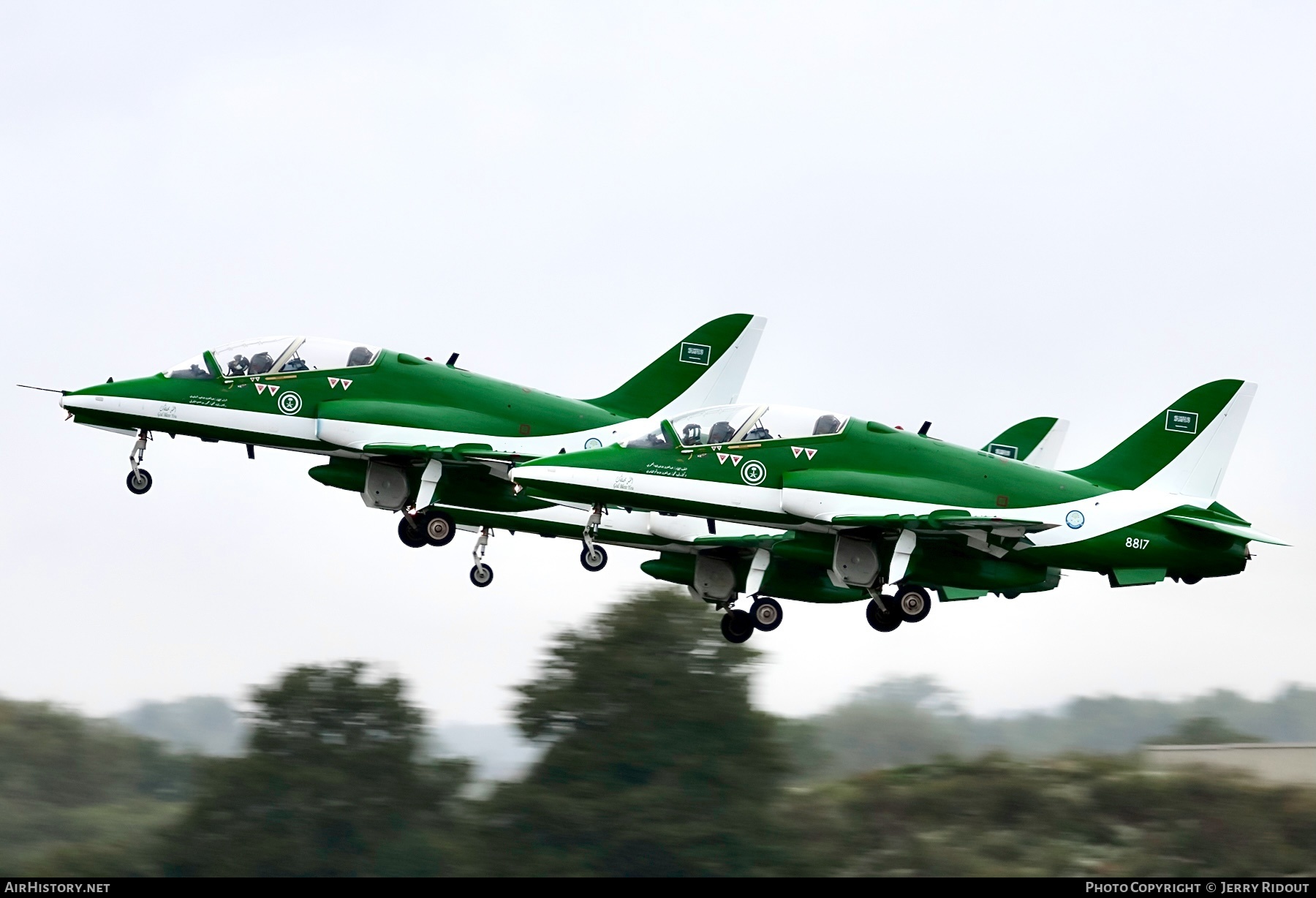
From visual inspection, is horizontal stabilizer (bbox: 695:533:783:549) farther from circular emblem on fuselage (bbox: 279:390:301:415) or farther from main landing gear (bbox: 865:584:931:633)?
circular emblem on fuselage (bbox: 279:390:301:415)

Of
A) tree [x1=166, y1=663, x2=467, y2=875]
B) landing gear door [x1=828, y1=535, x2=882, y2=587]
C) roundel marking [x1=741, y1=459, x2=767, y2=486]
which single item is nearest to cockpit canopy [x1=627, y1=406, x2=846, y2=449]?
roundel marking [x1=741, y1=459, x2=767, y2=486]

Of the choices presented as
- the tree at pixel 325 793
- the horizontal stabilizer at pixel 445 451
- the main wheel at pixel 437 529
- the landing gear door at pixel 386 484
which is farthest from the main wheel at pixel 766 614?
the tree at pixel 325 793

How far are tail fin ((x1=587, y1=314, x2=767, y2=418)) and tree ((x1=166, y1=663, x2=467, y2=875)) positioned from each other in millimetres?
29056

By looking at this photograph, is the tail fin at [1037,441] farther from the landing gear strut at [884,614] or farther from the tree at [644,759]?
the tree at [644,759]

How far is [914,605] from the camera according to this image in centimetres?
3206

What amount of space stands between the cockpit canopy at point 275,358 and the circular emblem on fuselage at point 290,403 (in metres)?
0.53

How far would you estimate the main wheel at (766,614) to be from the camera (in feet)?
116

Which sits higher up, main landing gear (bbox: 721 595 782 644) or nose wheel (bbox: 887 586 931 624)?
main landing gear (bbox: 721 595 782 644)

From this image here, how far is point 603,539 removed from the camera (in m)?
38.7

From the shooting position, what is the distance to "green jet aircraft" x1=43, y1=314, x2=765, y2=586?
111 feet

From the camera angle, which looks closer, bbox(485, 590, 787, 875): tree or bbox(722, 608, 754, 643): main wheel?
bbox(722, 608, 754, 643): main wheel
